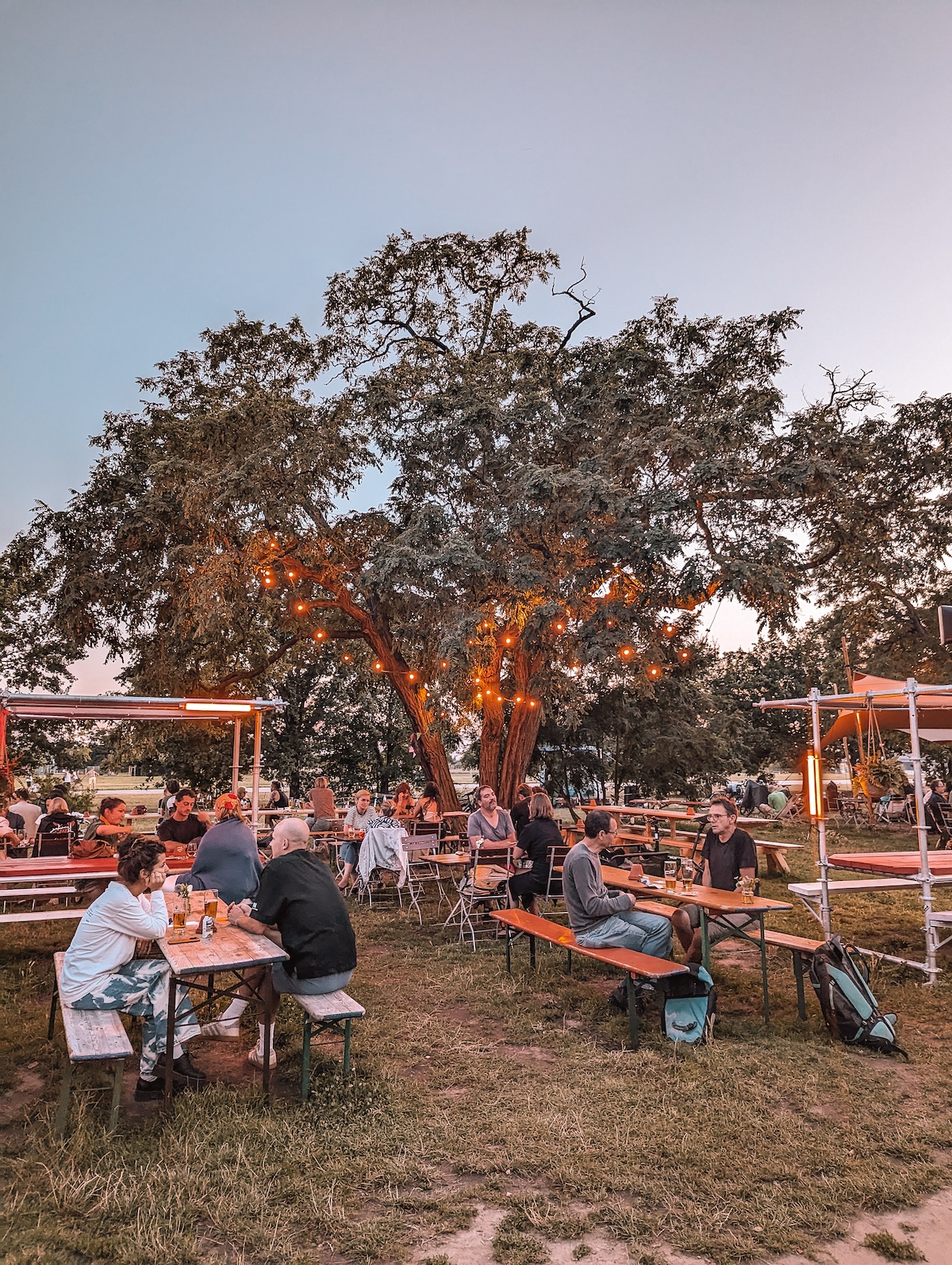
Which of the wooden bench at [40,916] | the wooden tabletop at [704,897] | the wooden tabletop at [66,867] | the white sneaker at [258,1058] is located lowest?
the white sneaker at [258,1058]

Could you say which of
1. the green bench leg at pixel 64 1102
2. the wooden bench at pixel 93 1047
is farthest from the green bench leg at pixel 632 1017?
the green bench leg at pixel 64 1102

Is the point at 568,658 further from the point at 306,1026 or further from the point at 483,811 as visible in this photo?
the point at 306,1026

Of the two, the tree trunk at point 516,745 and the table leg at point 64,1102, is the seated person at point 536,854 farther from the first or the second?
the tree trunk at point 516,745

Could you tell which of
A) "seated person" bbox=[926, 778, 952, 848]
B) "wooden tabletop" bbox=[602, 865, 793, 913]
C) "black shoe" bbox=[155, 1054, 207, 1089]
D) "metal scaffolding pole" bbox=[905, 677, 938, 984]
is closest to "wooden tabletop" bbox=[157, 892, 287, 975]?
"black shoe" bbox=[155, 1054, 207, 1089]

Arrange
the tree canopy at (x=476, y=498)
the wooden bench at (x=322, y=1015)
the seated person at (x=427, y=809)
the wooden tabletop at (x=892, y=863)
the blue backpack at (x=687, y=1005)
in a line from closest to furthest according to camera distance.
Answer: the wooden bench at (x=322, y=1015) → the blue backpack at (x=687, y=1005) → the wooden tabletop at (x=892, y=863) → the tree canopy at (x=476, y=498) → the seated person at (x=427, y=809)

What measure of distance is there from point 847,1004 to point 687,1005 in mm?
1080

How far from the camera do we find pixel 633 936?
589 centimetres

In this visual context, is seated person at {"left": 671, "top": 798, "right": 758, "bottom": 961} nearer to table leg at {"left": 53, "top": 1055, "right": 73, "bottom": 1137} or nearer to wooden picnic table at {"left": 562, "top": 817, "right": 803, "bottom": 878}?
wooden picnic table at {"left": 562, "top": 817, "right": 803, "bottom": 878}

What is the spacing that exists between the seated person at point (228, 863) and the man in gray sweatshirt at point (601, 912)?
104 inches

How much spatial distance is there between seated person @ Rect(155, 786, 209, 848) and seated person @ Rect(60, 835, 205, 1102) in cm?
494

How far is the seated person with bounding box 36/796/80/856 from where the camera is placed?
32.3 feet

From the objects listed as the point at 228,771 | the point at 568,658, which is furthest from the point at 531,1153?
the point at 228,771

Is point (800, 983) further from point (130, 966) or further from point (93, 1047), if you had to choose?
point (93, 1047)

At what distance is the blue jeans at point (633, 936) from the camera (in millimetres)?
5871
